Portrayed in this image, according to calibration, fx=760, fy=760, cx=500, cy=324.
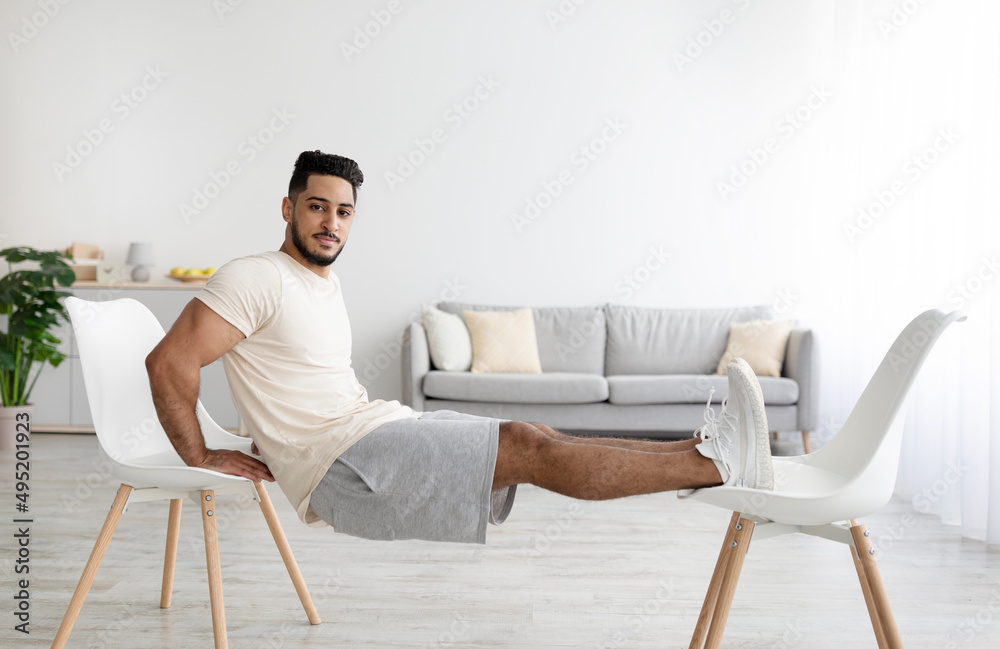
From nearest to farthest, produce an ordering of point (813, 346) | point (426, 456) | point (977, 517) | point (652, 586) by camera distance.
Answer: point (426, 456)
point (652, 586)
point (977, 517)
point (813, 346)

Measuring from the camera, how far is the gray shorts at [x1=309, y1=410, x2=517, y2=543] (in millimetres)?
1565

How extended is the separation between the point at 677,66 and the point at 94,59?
152 inches

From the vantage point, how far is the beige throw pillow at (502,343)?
14.4 feet

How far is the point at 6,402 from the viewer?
4.36 metres

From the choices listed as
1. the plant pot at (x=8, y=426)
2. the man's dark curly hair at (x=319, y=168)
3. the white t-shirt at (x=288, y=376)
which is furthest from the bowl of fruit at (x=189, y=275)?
the white t-shirt at (x=288, y=376)

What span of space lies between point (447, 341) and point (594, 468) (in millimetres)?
2884

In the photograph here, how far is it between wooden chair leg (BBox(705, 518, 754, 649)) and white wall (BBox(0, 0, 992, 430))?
359cm

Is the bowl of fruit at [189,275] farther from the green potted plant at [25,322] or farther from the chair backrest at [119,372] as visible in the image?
the chair backrest at [119,372]

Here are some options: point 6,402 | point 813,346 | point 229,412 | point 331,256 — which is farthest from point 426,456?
point 6,402

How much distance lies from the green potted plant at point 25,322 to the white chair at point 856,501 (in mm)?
4039

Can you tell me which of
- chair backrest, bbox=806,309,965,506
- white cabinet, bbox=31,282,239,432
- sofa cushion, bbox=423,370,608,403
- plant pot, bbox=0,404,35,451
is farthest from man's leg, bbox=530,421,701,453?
plant pot, bbox=0,404,35,451

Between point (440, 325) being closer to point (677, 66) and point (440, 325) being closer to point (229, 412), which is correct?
point (229, 412)

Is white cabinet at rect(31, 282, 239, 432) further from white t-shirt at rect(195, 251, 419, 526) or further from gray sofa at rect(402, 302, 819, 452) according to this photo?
white t-shirt at rect(195, 251, 419, 526)

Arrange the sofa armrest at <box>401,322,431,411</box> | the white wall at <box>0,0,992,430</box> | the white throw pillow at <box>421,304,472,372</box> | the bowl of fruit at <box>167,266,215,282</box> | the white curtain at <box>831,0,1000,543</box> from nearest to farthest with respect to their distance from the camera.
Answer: the white curtain at <box>831,0,1000,543</box>
the sofa armrest at <box>401,322,431,411</box>
the white throw pillow at <box>421,304,472,372</box>
the bowl of fruit at <box>167,266,215,282</box>
the white wall at <box>0,0,992,430</box>
